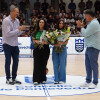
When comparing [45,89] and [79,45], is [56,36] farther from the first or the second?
[79,45]

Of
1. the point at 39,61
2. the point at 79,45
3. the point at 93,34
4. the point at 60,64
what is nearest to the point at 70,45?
the point at 79,45

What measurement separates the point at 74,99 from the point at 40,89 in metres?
1.12

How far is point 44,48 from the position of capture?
7.19 metres

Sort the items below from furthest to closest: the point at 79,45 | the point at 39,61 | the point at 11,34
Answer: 1. the point at 79,45
2. the point at 39,61
3. the point at 11,34

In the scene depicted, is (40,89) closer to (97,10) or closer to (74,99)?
(74,99)

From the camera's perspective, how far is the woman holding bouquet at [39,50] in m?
7.12

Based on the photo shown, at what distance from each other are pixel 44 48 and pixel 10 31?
3.18 ft

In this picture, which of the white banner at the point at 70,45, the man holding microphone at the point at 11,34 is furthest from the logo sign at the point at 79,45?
the man holding microphone at the point at 11,34

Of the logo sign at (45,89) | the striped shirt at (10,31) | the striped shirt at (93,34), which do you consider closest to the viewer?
the logo sign at (45,89)

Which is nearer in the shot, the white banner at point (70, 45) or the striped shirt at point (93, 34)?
the striped shirt at point (93, 34)

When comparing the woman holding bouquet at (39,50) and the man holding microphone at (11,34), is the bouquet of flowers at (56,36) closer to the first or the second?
the woman holding bouquet at (39,50)

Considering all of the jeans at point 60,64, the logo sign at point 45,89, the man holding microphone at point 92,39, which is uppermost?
the man holding microphone at point 92,39

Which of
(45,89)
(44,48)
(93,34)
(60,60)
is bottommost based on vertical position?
(45,89)

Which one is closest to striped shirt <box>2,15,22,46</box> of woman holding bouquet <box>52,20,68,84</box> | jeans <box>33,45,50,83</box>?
jeans <box>33,45,50,83</box>
